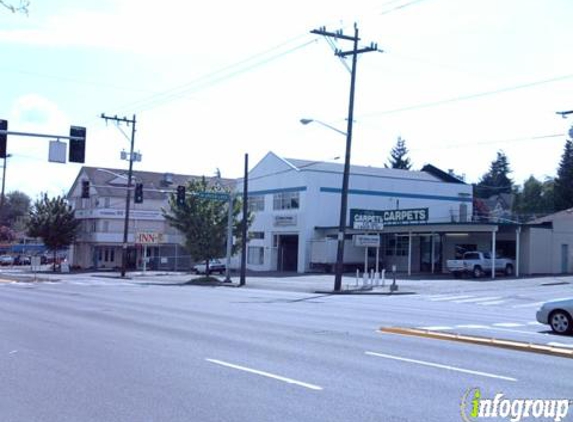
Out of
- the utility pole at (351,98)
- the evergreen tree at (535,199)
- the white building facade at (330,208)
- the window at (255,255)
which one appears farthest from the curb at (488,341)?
the evergreen tree at (535,199)

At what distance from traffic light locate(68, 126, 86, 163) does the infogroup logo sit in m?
16.7

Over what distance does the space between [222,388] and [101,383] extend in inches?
64.6

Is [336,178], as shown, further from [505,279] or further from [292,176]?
[505,279]

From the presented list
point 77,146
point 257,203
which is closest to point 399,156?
point 257,203

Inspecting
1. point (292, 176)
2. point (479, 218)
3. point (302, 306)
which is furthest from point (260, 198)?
point (302, 306)

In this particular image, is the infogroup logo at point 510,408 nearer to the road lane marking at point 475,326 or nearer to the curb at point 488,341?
the curb at point 488,341

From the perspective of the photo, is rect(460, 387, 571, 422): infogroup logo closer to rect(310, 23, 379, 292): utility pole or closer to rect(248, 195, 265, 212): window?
rect(310, 23, 379, 292): utility pole

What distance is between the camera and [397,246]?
62938 millimetres

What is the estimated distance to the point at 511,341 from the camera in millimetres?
15555

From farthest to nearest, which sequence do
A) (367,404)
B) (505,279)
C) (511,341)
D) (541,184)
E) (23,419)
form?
(541,184), (505,279), (511,341), (367,404), (23,419)

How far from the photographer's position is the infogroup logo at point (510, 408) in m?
8.45

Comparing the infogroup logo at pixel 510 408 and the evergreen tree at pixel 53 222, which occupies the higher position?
the evergreen tree at pixel 53 222

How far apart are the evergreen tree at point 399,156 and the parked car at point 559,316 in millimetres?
110711

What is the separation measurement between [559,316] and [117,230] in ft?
214
